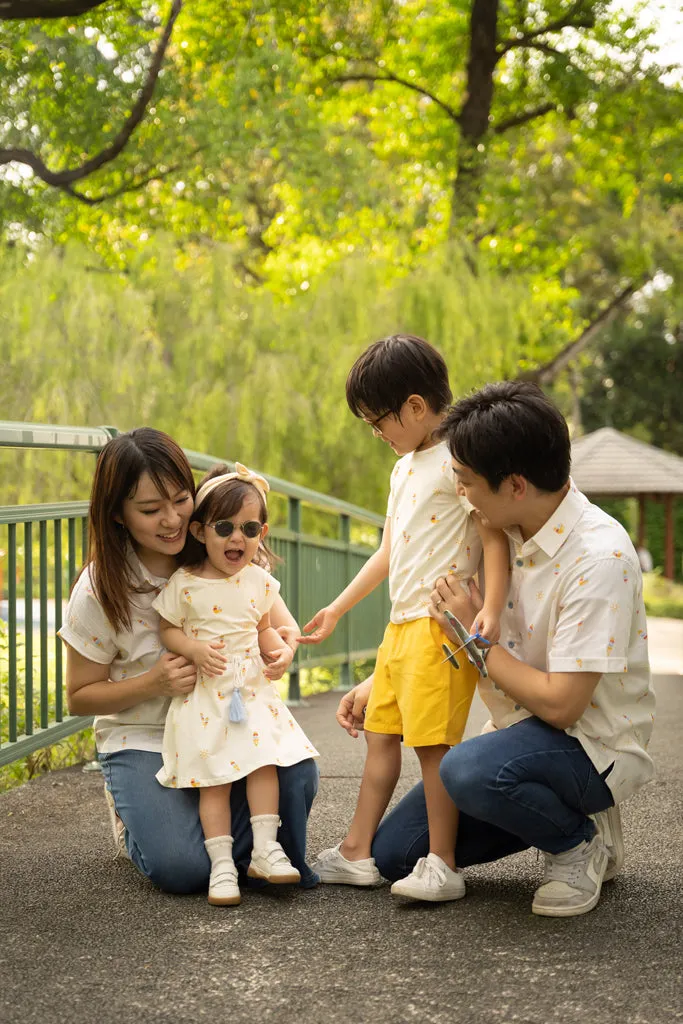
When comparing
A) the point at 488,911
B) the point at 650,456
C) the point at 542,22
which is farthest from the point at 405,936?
the point at 650,456

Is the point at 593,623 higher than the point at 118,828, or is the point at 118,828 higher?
the point at 593,623

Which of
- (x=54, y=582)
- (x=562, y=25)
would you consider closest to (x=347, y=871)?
(x=54, y=582)

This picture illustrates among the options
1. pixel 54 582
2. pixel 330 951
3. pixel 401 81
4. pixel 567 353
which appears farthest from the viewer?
pixel 567 353

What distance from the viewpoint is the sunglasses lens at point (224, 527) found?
2.93 metres

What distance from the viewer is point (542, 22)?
1930cm

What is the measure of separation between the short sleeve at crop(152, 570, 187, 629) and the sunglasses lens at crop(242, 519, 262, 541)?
200 mm

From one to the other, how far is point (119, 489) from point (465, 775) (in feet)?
3.55

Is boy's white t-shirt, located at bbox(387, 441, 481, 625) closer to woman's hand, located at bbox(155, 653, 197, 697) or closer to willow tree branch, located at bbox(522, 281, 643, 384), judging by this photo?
woman's hand, located at bbox(155, 653, 197, 697)

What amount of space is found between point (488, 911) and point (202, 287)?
11565 millimetres

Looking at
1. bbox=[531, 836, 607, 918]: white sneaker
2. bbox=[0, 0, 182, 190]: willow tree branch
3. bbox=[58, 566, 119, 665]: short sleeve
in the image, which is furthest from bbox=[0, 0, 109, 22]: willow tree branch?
bbox=[0, 0, 182, 190]: willow tree branch

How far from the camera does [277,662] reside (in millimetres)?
2992

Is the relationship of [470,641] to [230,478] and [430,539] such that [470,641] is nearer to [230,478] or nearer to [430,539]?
[430,539]

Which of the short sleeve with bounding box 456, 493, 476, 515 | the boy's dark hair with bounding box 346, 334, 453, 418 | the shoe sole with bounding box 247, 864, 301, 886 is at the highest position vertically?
the boy's dark hair with bounding box 346, 334, 453, 418

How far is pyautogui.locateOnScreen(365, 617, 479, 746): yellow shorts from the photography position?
2.82m
